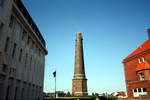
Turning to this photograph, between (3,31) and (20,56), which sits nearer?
(3,31)

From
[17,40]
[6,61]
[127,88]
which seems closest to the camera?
[6,61]

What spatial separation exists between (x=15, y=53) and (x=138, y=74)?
81.7 ft

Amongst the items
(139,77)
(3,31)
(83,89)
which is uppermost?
(3,31)

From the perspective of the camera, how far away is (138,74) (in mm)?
30719

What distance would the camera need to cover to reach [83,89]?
5350 cm

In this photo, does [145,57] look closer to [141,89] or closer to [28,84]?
[141,89]

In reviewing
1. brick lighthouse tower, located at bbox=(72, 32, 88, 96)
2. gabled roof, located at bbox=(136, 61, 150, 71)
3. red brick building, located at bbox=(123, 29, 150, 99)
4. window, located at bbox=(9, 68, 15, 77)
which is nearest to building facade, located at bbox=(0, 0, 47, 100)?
window, located at bbox=(9, 68, 15, 77)

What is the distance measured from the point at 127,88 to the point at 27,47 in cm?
2332

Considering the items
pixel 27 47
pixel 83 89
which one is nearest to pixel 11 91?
pixel 27 47

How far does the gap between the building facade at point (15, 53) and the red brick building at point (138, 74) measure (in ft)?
66.3

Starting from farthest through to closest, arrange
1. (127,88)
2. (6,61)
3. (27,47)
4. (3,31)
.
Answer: (127,88) < (27,47) < (6,61) < (3,31)

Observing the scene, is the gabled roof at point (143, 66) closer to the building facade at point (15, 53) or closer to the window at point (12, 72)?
the building facade at point (15, 53)

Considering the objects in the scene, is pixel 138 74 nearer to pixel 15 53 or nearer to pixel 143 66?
pixel 143 66

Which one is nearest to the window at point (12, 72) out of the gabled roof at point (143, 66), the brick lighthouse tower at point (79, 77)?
the gabled roof at point (143, 66)
